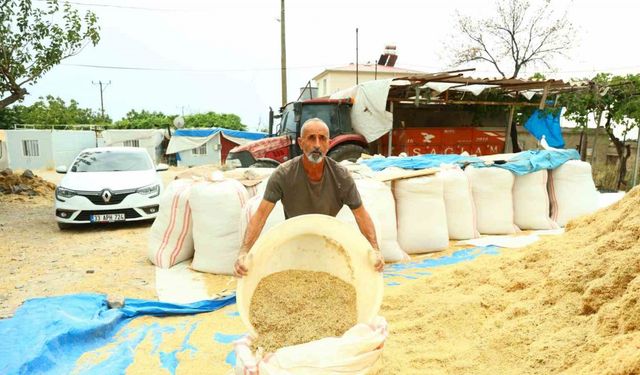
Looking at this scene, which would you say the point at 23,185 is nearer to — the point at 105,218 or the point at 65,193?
the point at 65,193

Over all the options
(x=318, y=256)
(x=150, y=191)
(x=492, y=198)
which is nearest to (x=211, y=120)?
(x=150, y=191)

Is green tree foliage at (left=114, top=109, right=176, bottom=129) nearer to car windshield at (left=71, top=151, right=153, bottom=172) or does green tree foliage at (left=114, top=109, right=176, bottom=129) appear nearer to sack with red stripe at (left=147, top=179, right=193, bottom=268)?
car windshield at (left=71, top=151, right=153, bottom=172)

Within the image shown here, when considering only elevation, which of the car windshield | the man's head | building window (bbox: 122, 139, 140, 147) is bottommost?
building window (bbox: 122, 139, 140, 147)

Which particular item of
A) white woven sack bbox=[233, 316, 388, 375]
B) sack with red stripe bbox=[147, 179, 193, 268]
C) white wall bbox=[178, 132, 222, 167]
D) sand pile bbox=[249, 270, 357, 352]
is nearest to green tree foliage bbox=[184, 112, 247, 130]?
white wall bbox=[178, 132, 222, 167]

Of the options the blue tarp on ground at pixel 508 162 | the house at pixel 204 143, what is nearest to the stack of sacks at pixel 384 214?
the blue tarp on ground at pixel 508 162

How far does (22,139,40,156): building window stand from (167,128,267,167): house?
4.91 m

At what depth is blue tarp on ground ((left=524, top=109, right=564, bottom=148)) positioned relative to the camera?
10250 millimetres

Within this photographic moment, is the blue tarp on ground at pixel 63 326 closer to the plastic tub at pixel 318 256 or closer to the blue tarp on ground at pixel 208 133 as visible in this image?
the plastic tub at pixel 318 256

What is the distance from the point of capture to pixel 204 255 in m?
4.19

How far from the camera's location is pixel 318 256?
2273 millimetres

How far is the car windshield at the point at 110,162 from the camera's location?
6.78m

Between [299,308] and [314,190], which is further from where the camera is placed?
[314,190]

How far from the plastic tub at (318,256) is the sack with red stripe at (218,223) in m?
1.95

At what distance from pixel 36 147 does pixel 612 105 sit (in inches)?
752
